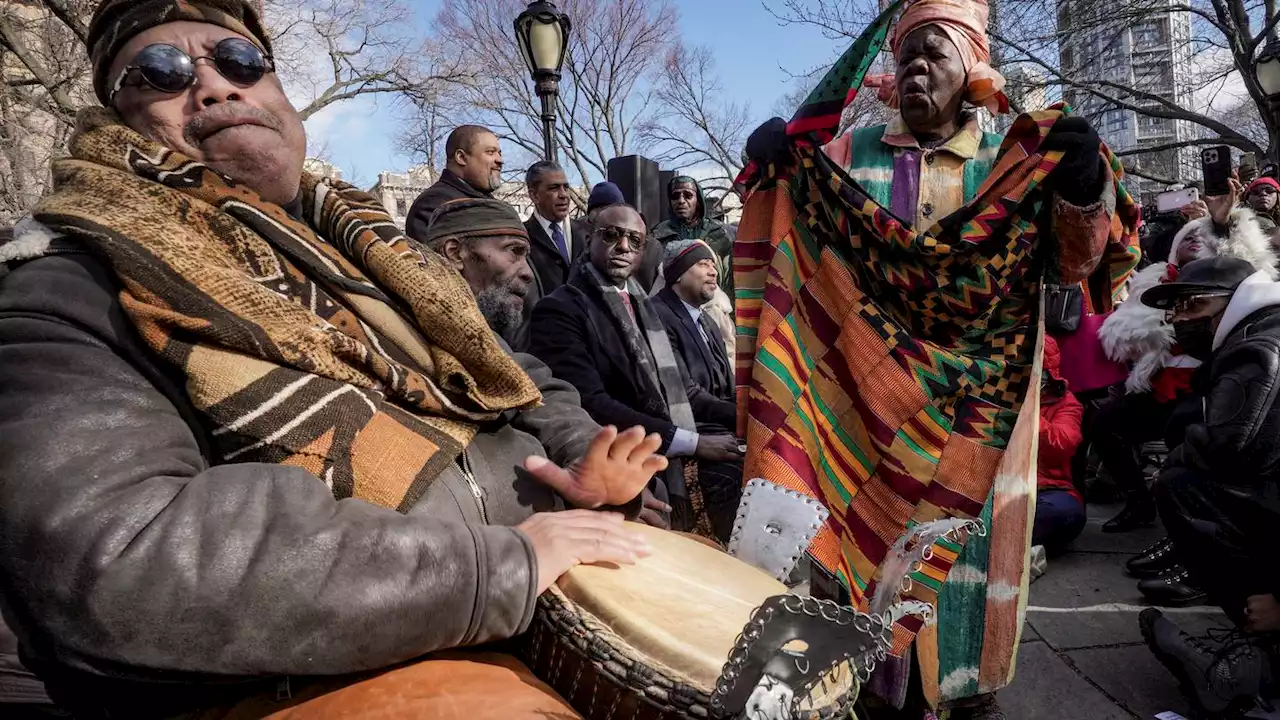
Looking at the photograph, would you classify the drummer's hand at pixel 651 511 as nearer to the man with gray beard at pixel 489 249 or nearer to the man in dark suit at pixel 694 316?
the man with gray beard at pixel 489 249

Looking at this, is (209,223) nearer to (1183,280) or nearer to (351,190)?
(351,190)

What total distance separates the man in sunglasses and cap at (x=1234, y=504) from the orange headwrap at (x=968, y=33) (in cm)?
166

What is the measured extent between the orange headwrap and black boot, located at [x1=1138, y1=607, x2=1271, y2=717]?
2067 mm

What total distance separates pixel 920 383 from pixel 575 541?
1.49 m

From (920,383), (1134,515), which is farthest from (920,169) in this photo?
(1134,515)

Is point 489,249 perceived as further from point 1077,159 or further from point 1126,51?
point 1126,51

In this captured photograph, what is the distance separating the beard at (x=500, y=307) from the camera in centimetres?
353

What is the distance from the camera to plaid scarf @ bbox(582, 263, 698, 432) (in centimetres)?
371

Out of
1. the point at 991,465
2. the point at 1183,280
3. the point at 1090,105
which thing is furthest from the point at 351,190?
the point at 1090,105

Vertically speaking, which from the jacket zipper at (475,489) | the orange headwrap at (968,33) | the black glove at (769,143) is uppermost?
the orange headwrap at (968,33)

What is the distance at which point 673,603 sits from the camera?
129 cm

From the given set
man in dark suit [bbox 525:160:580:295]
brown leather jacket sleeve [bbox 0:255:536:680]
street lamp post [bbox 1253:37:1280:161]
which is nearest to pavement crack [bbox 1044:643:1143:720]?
brown leather jacket sleeve [bbox 0:255:536:680]

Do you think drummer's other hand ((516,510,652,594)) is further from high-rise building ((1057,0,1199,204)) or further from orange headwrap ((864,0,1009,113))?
high-rise building ((1057,0,1199,204))

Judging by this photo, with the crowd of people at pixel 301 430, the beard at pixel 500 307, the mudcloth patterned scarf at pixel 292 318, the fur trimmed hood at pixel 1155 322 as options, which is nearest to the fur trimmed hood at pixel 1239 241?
the fur trimmed hood at pixel 1155 322
